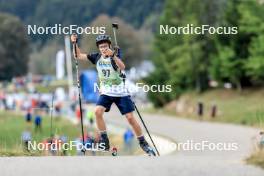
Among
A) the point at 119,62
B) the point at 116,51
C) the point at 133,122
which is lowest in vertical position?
the point at 133,122

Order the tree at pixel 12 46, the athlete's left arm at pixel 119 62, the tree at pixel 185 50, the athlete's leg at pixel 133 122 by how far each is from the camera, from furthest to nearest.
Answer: the tree at pixel 12 46 → the tree at pixel 185 50 → the athlete's leg at pixel 133 122 → the athlete's left arm at pixel 119 62

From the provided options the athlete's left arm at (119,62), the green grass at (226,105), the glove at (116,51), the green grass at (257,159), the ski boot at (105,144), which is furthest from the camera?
the green grass at (226,105)

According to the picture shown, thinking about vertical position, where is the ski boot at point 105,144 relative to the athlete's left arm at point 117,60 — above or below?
below

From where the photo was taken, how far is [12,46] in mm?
91438

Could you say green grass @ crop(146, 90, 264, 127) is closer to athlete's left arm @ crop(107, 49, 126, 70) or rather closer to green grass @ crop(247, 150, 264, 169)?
athlete's left arm @ crop(107, 49, 126, 70)

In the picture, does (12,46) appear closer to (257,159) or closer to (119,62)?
(119,62)

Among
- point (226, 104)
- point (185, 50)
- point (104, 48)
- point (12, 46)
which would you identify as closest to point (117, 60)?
point (104, 48)

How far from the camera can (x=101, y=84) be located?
42.5 ft

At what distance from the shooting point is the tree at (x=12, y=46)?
296 ft

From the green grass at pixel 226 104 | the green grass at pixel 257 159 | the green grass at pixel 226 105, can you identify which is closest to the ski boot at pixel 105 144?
the green grass at pixel 257 159

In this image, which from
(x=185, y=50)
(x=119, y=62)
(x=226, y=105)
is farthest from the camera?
(x=185, y=50)

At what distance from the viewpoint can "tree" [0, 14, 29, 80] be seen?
9022cm

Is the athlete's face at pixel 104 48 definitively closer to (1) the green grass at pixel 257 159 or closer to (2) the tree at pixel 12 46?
(1) the green grass at pixel 257 159

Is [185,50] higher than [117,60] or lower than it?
higher
